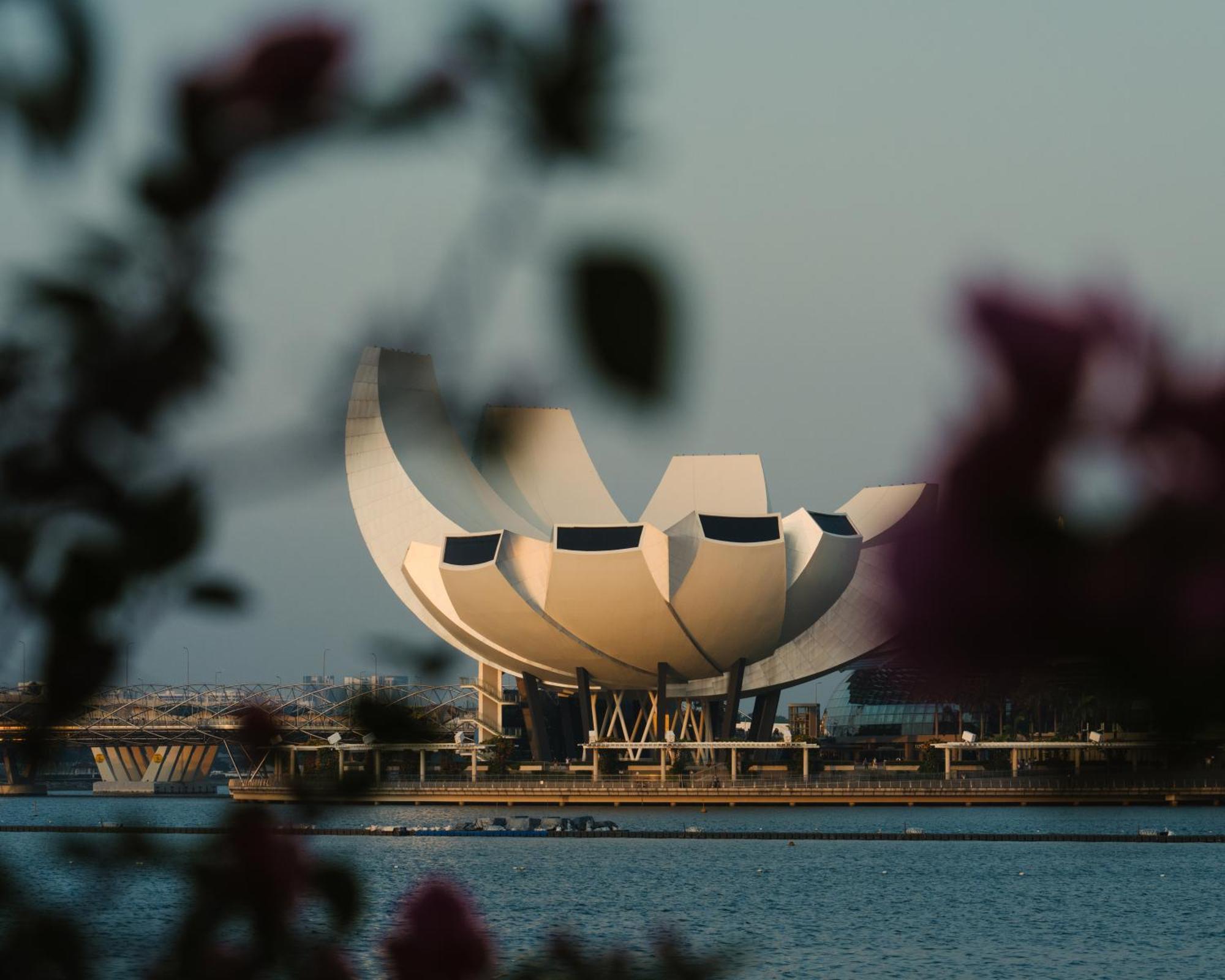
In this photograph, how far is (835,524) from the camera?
60188mm

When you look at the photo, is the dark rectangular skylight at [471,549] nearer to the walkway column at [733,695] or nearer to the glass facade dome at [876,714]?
the walkway column at [733,695]

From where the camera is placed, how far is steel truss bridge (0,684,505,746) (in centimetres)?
274

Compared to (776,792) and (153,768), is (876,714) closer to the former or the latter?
(776,792)

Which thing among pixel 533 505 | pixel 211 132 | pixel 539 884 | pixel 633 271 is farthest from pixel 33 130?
pixel 533 505

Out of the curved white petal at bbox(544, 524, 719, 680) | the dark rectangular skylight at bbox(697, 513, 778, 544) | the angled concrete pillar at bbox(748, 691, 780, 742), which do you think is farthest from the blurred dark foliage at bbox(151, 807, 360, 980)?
the angled concrete pillar at bbox(748, 691, 780, 742)

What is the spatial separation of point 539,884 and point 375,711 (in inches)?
1398

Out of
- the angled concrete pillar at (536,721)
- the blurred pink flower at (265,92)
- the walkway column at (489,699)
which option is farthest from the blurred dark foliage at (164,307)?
the walkway column at (489,699)

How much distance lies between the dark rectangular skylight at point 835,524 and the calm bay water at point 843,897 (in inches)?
367

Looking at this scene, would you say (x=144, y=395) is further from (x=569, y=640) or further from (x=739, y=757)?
(x=739, y=757)

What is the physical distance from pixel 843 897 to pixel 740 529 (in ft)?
74.1

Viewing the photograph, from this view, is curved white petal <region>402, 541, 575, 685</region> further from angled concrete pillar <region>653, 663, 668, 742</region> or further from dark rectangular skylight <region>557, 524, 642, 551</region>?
dark rectangular skylight <region>557, 524, 642, 551</region>

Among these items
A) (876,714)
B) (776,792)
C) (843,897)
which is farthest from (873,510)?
(843,897)

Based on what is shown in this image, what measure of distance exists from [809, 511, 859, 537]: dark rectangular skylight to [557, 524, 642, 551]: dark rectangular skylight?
5.93m

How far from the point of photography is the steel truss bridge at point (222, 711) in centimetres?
274
